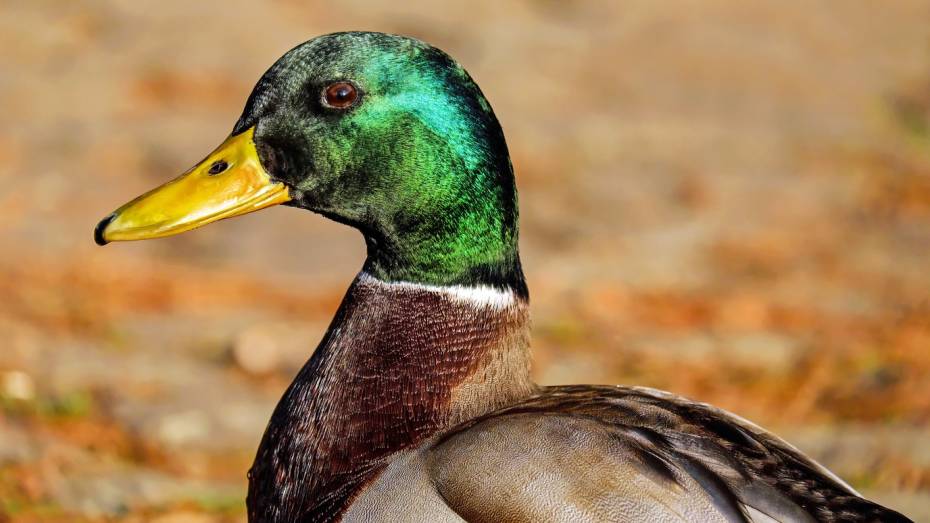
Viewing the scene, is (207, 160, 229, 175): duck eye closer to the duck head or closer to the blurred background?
the duck head

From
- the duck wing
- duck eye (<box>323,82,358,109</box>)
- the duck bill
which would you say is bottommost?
the duck wing

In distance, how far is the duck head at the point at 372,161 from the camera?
2631 mm

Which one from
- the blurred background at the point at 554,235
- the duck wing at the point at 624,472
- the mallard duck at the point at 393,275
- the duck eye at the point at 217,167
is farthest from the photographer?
the blurred background at the point at 554,235

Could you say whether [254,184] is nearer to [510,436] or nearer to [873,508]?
[510,436]

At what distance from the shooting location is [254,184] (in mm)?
2672

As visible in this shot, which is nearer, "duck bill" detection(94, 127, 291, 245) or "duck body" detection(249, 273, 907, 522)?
"duck body" detection(249, 273, 907, 522)

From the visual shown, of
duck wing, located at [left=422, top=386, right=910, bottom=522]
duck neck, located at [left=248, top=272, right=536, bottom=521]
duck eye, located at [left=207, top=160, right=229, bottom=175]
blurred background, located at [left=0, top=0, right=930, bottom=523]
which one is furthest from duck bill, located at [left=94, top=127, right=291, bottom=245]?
blurred background, located at [left=0, top=0, right=930, bottom=523]

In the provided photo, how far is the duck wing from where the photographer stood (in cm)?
227

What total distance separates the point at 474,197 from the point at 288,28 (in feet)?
18.7

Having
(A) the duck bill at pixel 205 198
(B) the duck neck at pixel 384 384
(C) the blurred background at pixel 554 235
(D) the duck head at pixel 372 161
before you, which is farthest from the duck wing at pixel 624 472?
(C) the blurred background at pixel 554 235

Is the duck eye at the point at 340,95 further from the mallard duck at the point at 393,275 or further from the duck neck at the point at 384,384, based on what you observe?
the duck neck at the point at 384,384

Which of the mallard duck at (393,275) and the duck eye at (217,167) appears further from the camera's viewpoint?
the duck eye at (217,167)

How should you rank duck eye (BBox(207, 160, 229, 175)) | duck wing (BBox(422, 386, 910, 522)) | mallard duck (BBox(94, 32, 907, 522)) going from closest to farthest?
duck wing (BBox(422, 386, 910, 522))
mallard duck (BBox(94, 32, 907, 522))
duck eye (BBox(207, 160, 229, 175))

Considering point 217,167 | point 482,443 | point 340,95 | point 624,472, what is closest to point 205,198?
point 217,167
